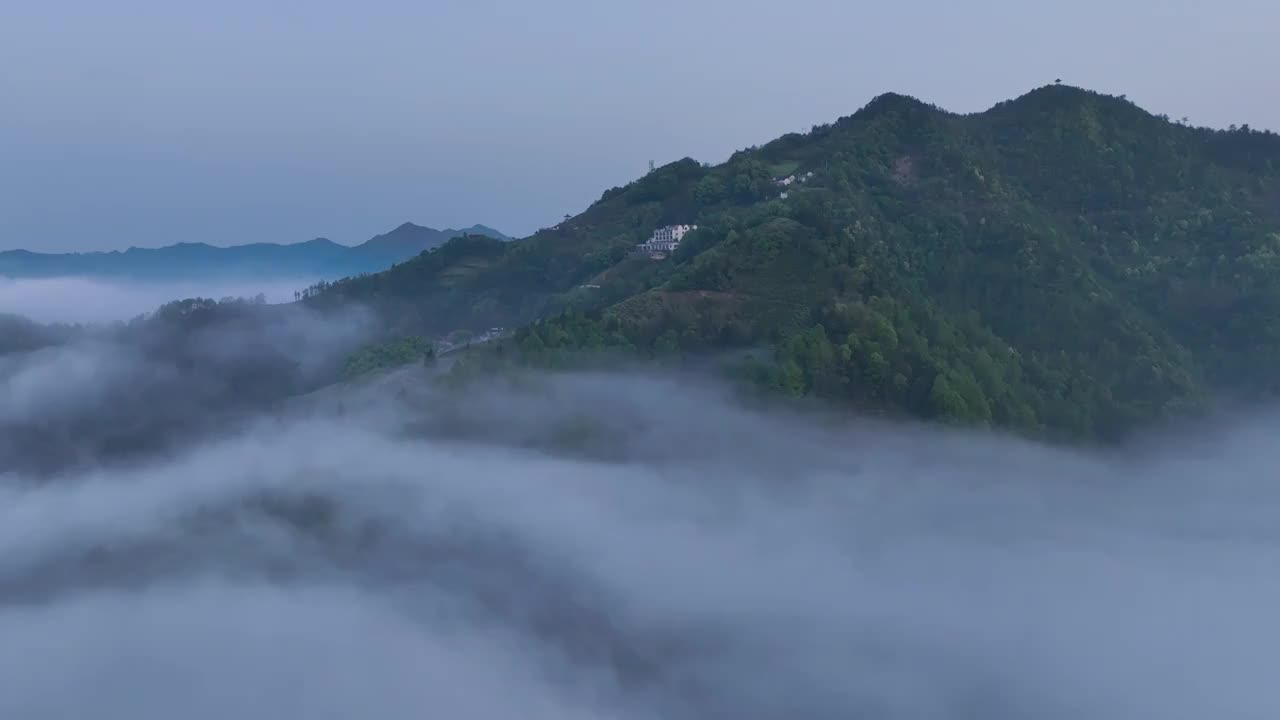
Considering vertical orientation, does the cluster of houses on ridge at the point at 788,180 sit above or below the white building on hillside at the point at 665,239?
above

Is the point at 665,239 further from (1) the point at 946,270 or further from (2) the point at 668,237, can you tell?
(1) the point at 946,270

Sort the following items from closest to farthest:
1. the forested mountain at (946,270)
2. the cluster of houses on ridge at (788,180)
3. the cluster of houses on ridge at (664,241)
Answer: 1. the forested mountain at (946,270)
2. the cluster of houses on ridge at (664,241)
3. the cluster of houses on ridge at (788,180)

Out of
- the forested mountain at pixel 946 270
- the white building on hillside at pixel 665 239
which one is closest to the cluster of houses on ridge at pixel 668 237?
the white building on hillside at pixel 665 239

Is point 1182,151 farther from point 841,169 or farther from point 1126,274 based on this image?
point 841,169

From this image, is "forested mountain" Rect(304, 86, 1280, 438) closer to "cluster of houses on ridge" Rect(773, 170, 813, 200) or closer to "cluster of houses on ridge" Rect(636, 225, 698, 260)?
"cluster of houses on ridge" Rect(773, 170, 813, 200)

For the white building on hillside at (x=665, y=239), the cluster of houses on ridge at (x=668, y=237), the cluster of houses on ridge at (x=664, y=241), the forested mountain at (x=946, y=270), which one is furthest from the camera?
the white building on hillside at (x=665, y=239)

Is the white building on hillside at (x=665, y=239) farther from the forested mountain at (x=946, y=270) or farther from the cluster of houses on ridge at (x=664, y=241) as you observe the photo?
the forested mountain at (x=946, y=270)

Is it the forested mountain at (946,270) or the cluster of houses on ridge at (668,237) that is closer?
the forested mountain at (946,270)

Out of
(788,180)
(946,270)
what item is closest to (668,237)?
(788,180)
